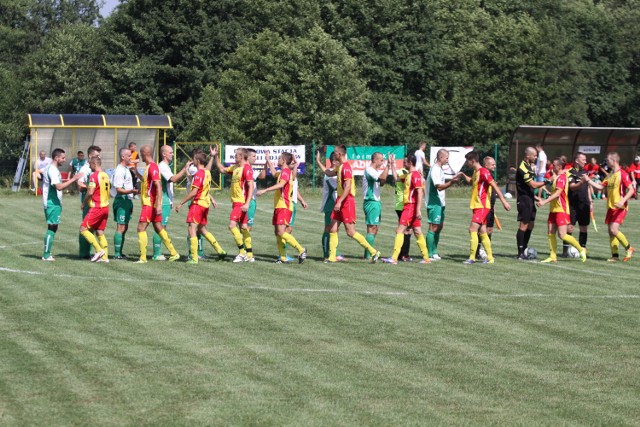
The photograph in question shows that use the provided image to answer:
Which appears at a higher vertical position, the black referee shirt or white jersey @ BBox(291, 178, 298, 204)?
the black referee shirt

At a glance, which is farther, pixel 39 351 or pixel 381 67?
pixel 381 67

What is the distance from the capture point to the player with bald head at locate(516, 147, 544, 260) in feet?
70.1

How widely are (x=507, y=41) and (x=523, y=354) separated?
59.2 m

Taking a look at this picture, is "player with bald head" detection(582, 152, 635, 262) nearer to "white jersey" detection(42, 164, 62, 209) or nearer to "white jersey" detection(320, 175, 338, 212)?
"white jersey" detection(320, 175, 338, 212)

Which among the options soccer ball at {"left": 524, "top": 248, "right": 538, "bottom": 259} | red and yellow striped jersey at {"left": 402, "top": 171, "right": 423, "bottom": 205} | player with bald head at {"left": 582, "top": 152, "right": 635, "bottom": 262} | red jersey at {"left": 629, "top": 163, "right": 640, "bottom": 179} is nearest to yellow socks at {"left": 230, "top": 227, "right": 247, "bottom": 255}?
red and yellow striped jersey at {"left": 402, "top": 171, "right": 423, "bottom": 205}

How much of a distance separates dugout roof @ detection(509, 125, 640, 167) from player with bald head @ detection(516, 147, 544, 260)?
2361 centimetres

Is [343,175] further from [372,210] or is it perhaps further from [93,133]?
[93,133]

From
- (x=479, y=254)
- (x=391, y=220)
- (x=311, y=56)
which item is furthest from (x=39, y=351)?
(x=311, y=56)

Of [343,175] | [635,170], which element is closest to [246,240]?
[343,175]

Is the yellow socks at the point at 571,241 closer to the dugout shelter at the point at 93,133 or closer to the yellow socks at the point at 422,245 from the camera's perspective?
the yellow socks at the point at 422,245

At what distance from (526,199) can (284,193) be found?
4881 millimetres

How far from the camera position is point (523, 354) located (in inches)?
460

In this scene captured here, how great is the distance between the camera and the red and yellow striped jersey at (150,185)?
19.8m

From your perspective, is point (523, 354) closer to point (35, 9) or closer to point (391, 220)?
point (391, 220)
